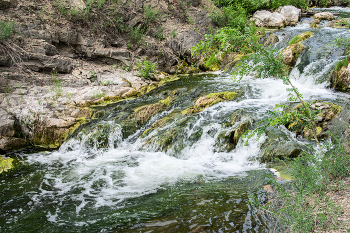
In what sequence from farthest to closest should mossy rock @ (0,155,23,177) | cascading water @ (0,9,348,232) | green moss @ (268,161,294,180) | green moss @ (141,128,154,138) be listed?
green moss @ (141,128,154,138) → mossy rock @ (0,155,23,177) → green moss @ (268,161,294,180) → cascading water @ (0,9,348,232)

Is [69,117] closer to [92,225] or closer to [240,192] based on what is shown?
[92,225]

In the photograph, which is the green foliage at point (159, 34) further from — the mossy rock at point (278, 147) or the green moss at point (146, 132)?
the mossy rock at point (278, 147)

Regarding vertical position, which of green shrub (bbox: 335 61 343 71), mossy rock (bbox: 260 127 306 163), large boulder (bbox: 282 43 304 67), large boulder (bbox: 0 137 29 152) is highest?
large boulder (bbox: 282 43 304 67)

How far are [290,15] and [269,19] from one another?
65.1 inches

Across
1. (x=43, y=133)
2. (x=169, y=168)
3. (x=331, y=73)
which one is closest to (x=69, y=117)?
(x=43, y=133)

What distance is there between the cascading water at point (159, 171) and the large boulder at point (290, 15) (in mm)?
7195

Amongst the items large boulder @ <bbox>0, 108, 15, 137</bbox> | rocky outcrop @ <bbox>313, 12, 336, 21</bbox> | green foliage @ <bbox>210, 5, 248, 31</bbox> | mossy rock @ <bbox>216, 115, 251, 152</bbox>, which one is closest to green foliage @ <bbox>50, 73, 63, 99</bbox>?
Result: large boulder @ <bbox>0, 108, 15, 137</bbox>

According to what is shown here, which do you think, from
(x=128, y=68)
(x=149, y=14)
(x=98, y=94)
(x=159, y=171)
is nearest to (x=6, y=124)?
(x=98, y=94)

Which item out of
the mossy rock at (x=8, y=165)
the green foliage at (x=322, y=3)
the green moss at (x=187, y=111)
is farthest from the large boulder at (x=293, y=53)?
the green foliage at (x=322, y=3)

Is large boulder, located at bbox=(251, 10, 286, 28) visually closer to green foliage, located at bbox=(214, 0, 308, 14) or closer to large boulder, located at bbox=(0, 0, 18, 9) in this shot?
green foliage, located at bbox=(214, 0, 308, 14)

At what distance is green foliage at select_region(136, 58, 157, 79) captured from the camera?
11680 millimetres

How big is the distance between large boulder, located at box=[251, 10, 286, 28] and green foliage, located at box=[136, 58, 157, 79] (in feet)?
31.8

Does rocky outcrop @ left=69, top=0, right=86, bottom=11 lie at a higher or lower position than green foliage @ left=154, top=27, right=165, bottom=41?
higher

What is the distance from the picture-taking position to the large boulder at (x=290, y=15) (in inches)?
659
